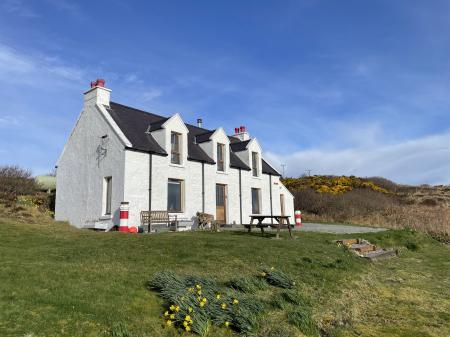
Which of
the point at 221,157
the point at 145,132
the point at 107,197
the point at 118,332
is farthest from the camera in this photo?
the point at 221,157

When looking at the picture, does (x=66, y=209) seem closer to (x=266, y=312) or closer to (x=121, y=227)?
(x=121, y=227)

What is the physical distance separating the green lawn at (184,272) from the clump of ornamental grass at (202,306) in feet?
0.63

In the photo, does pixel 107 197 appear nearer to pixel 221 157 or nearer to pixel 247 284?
pixel 221 157

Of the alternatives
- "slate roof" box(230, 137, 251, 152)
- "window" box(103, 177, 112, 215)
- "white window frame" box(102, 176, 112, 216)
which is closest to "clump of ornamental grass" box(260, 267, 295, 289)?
"white window frame" box(102, 176, 112, 216)

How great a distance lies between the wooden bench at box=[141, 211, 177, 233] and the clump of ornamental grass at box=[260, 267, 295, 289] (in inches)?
452

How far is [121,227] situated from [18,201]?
810 centimetres

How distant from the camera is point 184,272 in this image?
27.4ft

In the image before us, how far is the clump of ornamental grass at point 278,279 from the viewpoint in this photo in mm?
8055

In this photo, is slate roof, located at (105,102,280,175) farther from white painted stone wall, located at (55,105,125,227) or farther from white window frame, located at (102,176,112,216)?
white window frame, located at (102,176,112,216)

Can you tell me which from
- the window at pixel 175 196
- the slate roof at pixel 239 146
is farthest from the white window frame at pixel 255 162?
the window at pixel 175 196

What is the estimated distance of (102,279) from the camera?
7.33 metres

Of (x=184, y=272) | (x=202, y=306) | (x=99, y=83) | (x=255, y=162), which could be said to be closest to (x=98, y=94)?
(x=99, y=83)

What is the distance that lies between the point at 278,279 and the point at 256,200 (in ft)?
66.7

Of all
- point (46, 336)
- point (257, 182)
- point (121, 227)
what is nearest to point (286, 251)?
point (46, 336)
